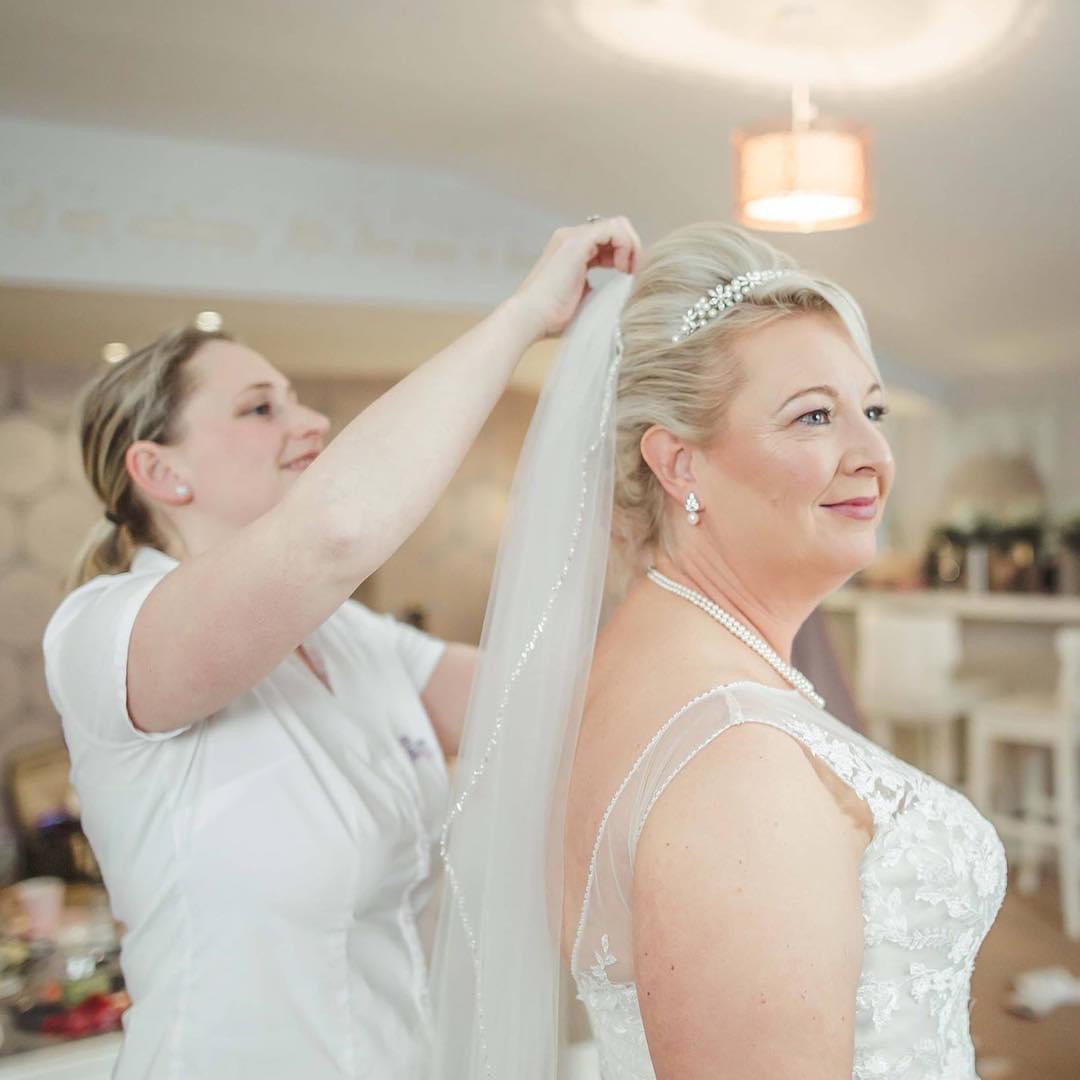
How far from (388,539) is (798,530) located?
40cm

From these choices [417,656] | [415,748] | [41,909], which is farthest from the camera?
[41,909]

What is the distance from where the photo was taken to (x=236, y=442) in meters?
1.44

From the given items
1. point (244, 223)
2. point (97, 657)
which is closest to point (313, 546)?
point (97, 657)

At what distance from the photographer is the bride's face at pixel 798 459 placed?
1.12 meters

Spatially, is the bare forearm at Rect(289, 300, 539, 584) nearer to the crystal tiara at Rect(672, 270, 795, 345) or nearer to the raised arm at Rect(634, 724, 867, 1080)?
the crystal tiara at Rect(672, 270, 795, 345)

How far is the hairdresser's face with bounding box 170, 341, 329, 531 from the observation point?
143 centimetres

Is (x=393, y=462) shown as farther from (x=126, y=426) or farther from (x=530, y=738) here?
(x=126, y=426)

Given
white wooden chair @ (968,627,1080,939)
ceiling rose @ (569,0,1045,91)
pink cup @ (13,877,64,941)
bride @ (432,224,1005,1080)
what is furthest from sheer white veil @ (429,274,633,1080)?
white wooden chair @ (968,627,1080,939)

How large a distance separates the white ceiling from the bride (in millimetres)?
1701

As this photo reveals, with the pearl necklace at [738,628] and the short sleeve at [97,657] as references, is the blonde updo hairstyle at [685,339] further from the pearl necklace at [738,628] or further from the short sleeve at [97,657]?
the short sleeve at [97,657]

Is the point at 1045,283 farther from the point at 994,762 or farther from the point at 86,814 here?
the point at 86,814

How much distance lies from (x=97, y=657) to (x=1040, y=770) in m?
4.60

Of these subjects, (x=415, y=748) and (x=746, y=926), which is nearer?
(x=746, y=926)

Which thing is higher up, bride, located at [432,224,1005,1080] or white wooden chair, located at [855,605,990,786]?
white wooden chair, located at [855,605,990,786]
